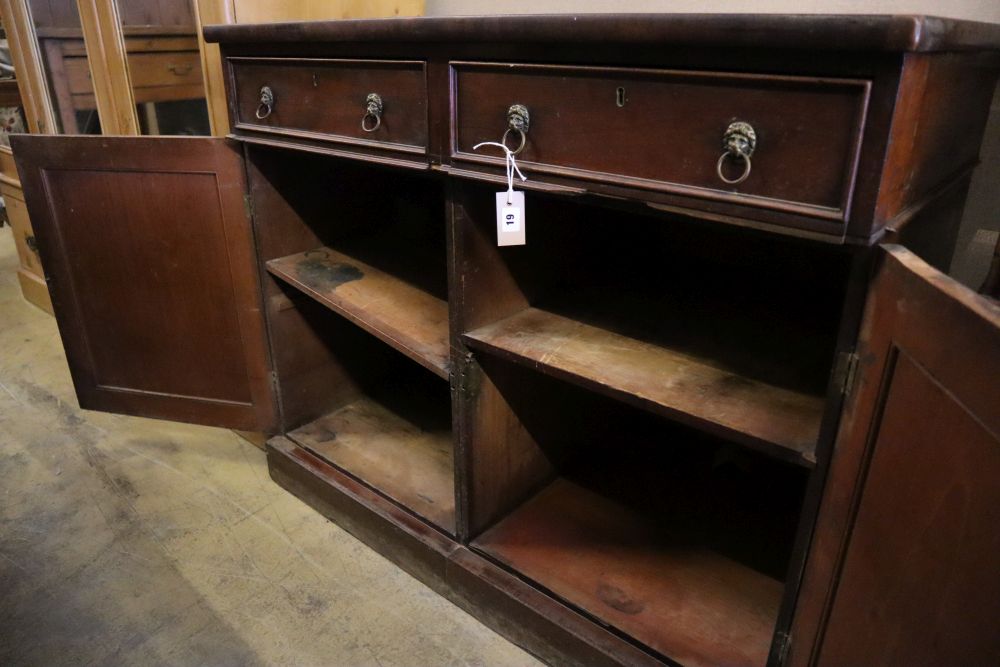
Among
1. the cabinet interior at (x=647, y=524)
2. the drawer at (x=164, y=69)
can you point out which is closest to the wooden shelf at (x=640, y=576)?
the cabinet interior at (x=647, y=524)

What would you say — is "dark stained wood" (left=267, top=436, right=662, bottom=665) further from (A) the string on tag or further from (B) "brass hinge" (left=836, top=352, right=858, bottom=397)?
(A) the string on tag

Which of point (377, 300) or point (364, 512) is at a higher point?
point (377, 300)

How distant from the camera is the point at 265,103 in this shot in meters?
1.25

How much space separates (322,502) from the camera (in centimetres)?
156

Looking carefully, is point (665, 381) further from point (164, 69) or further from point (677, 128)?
point (164, 69)

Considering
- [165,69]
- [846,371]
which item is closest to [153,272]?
[165,69]

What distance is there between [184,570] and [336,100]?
100 centimetres

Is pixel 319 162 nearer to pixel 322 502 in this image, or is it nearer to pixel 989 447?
pixel 322 502

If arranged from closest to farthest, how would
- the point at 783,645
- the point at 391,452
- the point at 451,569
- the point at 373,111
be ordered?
1. the point at 783,645
2. the point at 373,111
3. the point at 451,569
4. the point at 391,452

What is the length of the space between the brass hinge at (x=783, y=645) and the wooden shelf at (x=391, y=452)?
2.07ft

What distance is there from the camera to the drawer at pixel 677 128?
66cm

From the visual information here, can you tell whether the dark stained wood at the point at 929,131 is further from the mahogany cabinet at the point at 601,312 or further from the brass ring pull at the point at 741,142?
the brass ring pull at the point at 741,142

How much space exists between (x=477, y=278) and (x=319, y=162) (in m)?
0.63

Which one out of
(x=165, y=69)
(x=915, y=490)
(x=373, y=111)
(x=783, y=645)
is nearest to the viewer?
(x=915, y=490)
